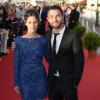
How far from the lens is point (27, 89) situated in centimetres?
463

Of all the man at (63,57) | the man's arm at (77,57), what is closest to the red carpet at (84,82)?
the man at (63,57)

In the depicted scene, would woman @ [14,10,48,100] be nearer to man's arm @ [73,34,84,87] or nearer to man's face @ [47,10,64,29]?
man's face @ [47,10,64,29]

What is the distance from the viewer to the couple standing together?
14.6ft

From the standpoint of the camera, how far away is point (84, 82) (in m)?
8.80

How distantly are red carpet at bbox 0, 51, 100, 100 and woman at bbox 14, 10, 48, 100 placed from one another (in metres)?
2.80

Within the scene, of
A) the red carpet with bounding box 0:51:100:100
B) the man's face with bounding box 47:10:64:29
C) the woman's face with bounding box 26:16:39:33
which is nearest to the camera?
the man's face with bounding box 47:10:64:29

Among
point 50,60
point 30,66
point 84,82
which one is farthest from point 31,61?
point 84,82

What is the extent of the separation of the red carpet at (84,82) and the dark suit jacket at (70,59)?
2.98 m

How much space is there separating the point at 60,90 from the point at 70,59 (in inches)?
15.1

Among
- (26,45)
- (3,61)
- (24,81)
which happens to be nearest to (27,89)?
(24,81)

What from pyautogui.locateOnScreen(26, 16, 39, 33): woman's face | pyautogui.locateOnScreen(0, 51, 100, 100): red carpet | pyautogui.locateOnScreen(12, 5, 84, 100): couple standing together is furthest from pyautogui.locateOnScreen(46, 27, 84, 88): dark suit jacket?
pyautogui.locateOnScreen(0, 51, 100, 100): red carpet

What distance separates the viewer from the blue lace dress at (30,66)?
4543mm

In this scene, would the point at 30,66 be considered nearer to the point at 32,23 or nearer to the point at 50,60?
the point at 50,60

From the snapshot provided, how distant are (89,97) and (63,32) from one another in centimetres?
324
